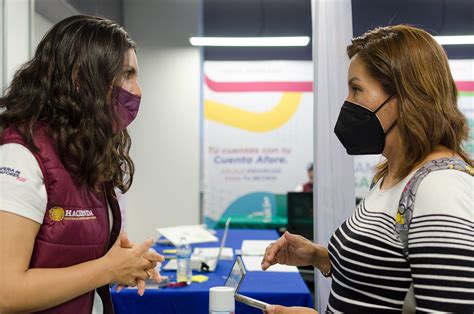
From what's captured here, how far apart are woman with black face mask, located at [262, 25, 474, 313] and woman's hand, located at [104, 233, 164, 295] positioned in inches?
14.7

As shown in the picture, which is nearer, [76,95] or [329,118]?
[76,95]

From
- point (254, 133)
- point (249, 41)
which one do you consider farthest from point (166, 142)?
point (249, 41)

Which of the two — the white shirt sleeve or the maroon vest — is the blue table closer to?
the maroon vest

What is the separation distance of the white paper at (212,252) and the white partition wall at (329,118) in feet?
2.76

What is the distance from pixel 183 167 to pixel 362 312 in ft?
12.6

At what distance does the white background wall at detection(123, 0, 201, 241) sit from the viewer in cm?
468

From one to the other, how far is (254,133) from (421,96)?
4834mm

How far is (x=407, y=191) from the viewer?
0.90 m

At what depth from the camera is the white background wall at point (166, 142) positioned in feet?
15.4

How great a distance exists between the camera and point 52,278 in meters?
0.89

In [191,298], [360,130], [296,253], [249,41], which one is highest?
[249,41]

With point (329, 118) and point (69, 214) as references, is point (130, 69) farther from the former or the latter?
point (329, 118)

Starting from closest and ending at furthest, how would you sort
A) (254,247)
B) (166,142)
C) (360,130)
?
(360,130), (254,247), (166,142)

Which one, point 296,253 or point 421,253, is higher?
point 421,253
